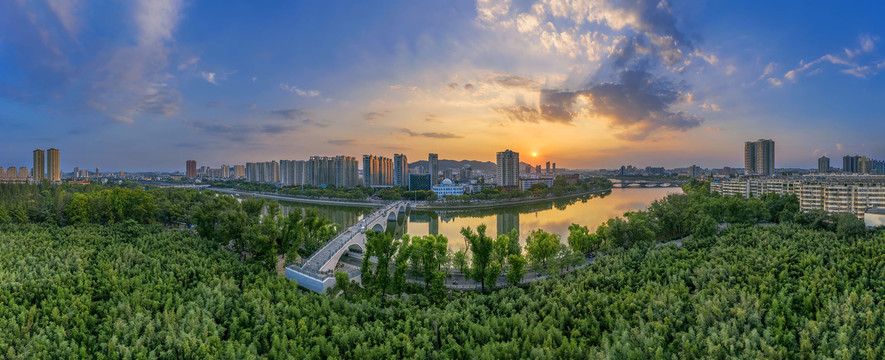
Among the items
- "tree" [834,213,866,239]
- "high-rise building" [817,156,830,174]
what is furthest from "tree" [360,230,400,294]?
"high-rise building" [817,156,830,174]

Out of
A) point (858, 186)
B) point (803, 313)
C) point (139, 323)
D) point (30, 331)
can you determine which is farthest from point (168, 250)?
point (858, 186)

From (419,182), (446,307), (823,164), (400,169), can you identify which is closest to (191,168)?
(400,169)

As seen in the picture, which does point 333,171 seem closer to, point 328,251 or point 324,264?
point 328,251

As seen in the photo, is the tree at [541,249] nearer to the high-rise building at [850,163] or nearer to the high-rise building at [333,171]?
the high-rise building at [333,171]

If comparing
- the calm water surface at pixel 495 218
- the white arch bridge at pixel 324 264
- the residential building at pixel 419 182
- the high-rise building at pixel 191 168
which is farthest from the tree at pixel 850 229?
the high-rise building at pixel 191 168

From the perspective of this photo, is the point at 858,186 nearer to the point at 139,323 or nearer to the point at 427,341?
the point at 427,341
